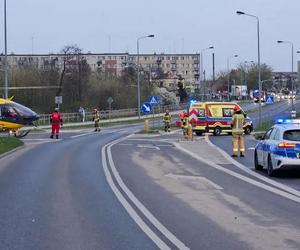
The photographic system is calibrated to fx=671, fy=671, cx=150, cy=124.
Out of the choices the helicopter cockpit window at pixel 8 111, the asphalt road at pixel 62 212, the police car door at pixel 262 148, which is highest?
the helicopter cockpit window at pixel 8 111

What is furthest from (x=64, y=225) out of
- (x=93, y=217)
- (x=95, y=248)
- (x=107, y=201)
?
(x=107, y=201)

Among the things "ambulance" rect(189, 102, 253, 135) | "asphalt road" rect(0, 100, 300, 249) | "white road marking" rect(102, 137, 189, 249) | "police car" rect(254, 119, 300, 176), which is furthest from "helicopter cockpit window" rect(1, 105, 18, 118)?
"police car" rect(254, 119, 300, 176)

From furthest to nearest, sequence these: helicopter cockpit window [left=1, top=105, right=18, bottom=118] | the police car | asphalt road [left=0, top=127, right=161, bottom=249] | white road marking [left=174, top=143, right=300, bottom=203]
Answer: helicopter cockpit window [left=1, top=105, right=18, bottom=118]
the police car
white road marking [left=174, top=143, right=300, bottom=203]
asphalt road [left=0, top=127, right=161, bottom=249]

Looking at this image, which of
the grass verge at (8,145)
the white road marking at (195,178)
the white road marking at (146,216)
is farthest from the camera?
the grass verge at (8,145)

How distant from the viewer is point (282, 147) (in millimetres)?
17781

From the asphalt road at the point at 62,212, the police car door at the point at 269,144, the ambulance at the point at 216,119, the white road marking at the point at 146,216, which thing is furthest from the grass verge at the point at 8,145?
the ambulance at the point at 216,119

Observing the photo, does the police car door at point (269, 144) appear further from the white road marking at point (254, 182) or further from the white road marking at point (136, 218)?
the white road marking at point (136, 218)

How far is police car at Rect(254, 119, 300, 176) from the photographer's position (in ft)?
57.8

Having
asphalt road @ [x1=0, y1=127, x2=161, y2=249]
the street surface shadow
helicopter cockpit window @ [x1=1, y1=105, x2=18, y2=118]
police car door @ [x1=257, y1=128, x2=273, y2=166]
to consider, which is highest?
helicopter cockpit window @ [x1=1, y1=105, x2=18, y2=118]

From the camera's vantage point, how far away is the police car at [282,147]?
57.8 ft

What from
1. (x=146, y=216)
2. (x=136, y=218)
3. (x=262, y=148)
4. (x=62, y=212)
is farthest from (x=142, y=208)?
(x=262, y=148)

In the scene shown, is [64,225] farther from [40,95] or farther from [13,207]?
[40,95]

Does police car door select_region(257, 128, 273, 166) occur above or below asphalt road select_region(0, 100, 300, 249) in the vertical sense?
above

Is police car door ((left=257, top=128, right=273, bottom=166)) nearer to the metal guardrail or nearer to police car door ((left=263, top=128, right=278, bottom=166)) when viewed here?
police car door ((left=263, top=128, right=278, bottom=166))
